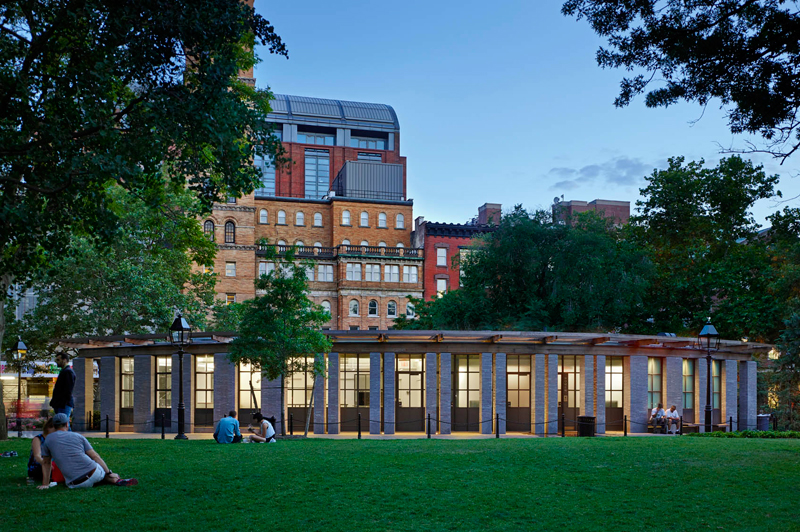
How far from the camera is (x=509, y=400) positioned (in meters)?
31.4

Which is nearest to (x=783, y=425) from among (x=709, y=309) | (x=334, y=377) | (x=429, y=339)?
(x=709, y=309)

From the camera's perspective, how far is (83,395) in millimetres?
33031

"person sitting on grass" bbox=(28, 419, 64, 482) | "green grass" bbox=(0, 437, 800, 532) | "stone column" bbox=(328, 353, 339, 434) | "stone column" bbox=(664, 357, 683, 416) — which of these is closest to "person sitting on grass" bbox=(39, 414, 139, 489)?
"person sitting on grass" bbox=(28, 419, 64, 482)

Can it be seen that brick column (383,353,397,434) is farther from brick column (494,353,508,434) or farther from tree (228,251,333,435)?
tree (228,251,333,435)

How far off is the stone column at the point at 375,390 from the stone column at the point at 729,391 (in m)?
15.7

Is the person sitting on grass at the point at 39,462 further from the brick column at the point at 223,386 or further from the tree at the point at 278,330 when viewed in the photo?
the brick column at the point at 223,386

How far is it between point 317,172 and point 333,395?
73.4 meters

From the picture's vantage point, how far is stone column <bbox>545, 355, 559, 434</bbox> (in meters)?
29.5

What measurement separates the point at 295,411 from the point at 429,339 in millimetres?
6551

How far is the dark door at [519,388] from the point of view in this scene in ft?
102

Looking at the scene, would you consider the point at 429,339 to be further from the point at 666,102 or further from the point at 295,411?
the point at 666,102

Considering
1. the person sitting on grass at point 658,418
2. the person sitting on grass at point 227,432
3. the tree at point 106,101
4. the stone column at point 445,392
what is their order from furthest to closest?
the person sitting on grass at point 658,418 < the stone column at point 445,392 < the person sitting on grass at point 227,432 < the tree at point 106,101

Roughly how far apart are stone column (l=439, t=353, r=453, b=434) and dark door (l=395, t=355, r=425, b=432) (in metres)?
1.52

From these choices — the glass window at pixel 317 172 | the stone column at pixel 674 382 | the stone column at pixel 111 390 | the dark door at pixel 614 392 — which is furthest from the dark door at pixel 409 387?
the glass window at pixel 317 172
